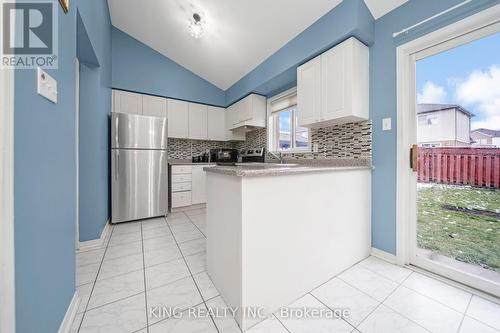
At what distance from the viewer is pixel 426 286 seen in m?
1.46

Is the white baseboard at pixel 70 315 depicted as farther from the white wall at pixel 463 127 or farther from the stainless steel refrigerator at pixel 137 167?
the white wall at pixel 463 127

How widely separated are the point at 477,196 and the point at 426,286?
0.82 m

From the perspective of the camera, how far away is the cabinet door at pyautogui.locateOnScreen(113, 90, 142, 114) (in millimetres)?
3182

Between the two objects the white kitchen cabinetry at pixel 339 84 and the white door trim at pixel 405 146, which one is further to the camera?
the white kitchen cabinetry at pixel 339 84

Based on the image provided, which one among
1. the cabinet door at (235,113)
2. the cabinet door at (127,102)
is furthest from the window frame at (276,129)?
the cabinet door at (127,102)

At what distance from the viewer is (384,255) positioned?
1.86 m

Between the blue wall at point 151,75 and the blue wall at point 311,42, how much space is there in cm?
122

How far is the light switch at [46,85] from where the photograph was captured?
0.79 m

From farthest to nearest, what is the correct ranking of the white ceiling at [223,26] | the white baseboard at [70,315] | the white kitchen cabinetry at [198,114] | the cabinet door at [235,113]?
the cabinet door at [235,113]
the white kitchen cabinetry at [198,114]
the white ceiling at [223,26]
the white baseboard at [70,315]

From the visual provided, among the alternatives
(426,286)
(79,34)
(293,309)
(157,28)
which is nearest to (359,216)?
(426,286)

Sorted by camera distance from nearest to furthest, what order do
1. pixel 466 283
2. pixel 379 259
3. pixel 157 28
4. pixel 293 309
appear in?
pixel 293 309 → pixel 466 283 → pixel 379 259 → pixel 157 28

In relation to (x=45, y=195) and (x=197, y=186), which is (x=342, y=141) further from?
(x=197, y=186)

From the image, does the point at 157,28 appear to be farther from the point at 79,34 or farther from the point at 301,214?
the point at 301,214

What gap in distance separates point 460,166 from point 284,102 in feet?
7.59
